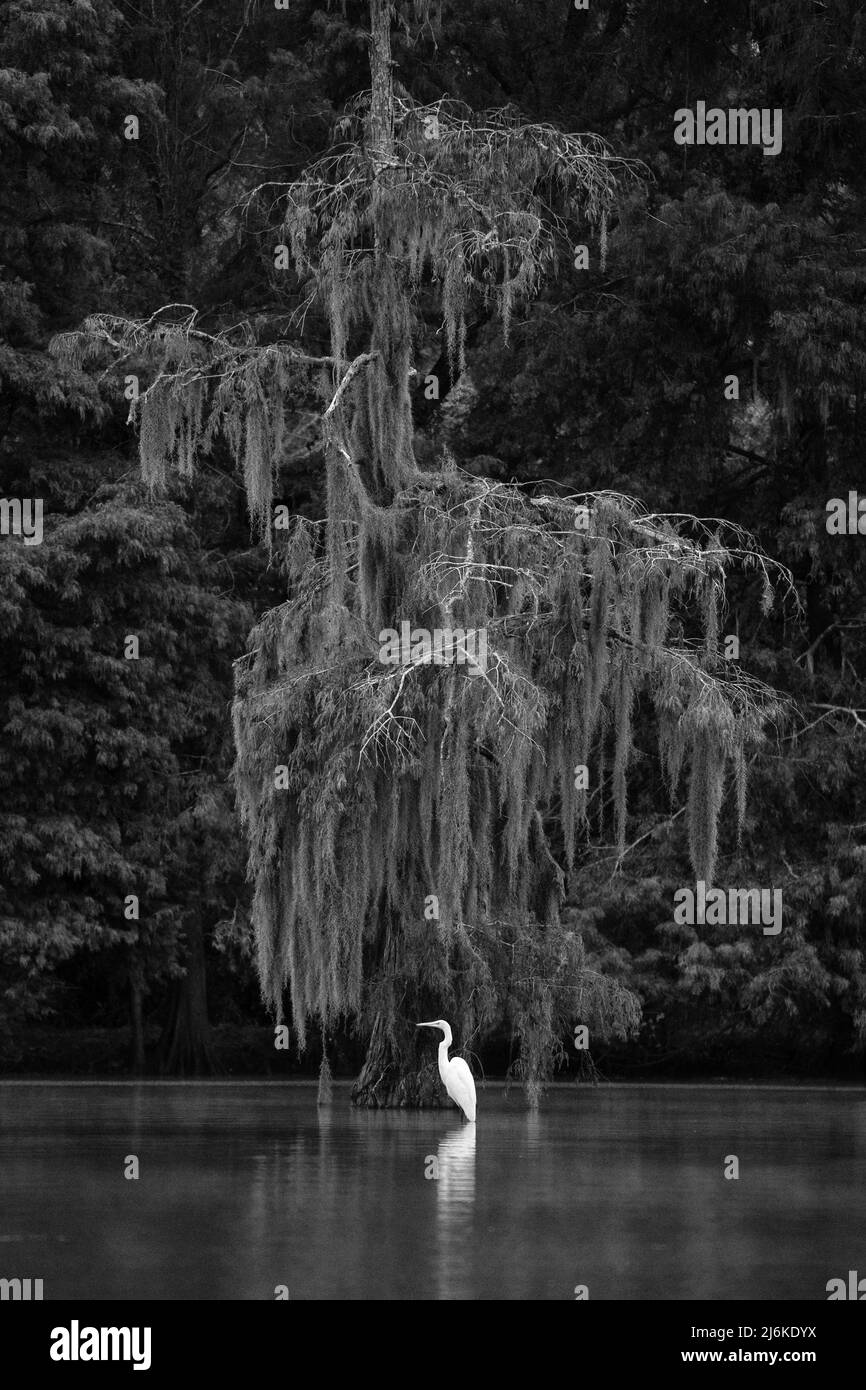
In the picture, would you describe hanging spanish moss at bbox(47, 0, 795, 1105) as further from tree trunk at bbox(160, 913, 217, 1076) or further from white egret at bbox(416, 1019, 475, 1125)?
tree trunk at bbox(160, 913, 217, 1076)

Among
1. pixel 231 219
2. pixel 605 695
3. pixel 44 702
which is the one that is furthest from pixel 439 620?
pixel 231 219

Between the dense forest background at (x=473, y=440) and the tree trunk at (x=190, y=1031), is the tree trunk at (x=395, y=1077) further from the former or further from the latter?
the tree trunk at (x=190, y=1031)

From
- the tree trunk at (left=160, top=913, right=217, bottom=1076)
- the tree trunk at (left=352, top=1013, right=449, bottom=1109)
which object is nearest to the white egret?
the tree trunk at (left=352, top=1013, right=449, bottom=1109)

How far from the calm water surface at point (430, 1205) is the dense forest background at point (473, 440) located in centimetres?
872

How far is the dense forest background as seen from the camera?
1239 inches

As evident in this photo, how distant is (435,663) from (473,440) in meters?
14.7

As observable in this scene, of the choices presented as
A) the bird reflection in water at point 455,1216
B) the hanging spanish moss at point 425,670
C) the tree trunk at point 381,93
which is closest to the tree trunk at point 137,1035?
the hanging spanish moss at point 425,670

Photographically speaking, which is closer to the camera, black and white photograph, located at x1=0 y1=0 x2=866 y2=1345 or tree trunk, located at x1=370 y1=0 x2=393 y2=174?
black and white photograph, located at x1=0 y1=0 x2=866 y2=1345

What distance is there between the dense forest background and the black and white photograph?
0.29 ft

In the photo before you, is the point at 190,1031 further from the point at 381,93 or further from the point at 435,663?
the point at 435,663

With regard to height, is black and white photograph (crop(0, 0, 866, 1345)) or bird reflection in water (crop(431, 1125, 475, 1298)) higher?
black and white photograph (crop(0, 0, 866, 1345))

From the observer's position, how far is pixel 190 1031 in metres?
36.6

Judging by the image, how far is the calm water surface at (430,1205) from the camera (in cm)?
1157

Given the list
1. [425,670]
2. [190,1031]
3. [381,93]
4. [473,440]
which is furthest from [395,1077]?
[473,440]
